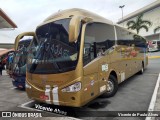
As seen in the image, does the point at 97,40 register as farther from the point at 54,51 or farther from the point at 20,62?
the point at 20,62

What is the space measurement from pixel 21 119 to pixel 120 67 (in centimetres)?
451

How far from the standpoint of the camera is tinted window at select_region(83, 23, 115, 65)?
631 centimetres

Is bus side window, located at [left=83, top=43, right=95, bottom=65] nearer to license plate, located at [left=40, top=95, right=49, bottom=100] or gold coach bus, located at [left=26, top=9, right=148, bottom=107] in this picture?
gold coach bus, located at [left=26, top=9, right=148, bottom=107]

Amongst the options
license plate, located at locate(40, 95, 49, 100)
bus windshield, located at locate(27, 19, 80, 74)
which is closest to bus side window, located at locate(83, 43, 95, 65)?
bus windshield, located at locate(27, 19, 80, 74)

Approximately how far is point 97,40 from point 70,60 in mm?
1474

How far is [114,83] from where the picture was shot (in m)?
8.11

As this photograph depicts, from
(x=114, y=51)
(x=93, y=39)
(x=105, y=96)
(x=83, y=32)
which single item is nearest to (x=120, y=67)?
(x=114, y=51)

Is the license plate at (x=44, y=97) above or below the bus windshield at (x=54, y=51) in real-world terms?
below

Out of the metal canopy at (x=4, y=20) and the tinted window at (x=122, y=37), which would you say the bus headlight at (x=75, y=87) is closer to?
the tinted window at (x=122, y=37)

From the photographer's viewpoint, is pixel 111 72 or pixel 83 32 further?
pixel 111 72

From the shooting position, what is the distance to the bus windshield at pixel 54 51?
5941mm

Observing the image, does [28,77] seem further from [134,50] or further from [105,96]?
[134,50]

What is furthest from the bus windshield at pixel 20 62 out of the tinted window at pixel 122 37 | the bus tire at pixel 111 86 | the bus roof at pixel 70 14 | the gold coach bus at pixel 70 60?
Answer: the tinted window at pixel 122 37

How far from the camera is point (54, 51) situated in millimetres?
6211
